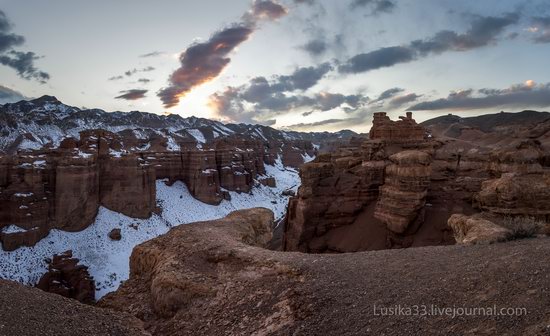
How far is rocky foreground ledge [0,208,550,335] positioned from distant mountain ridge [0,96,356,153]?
60.2m

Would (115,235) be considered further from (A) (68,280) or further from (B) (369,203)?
(B) (369,203)

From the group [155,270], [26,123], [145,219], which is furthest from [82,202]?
[26,123]

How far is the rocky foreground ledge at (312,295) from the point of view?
5074 millimetres

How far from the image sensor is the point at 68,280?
27547 mm

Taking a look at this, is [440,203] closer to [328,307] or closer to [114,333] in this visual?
[328,307]

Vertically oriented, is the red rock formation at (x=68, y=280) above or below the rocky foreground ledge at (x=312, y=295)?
below

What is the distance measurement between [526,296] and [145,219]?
3938 centimetres

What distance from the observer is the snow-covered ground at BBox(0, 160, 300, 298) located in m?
26.8

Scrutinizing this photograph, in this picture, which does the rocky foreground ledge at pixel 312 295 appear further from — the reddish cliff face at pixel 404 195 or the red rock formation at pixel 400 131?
the red rock formation at pixel 400 131

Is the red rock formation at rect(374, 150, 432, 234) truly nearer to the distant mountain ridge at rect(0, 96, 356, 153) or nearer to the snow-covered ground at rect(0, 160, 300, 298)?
the snow-covered ground at rect(0, 160, 300, 298)

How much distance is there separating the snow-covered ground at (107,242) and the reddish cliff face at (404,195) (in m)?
15.8

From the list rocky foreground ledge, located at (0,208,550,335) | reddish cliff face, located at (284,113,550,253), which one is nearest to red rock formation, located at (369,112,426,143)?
reddish cliff face, located at (284,113,550,253)

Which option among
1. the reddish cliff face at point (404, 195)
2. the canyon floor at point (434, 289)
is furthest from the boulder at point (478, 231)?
the reddish cliff face at point (404, 195)

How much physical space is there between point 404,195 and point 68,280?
80.6 ft
